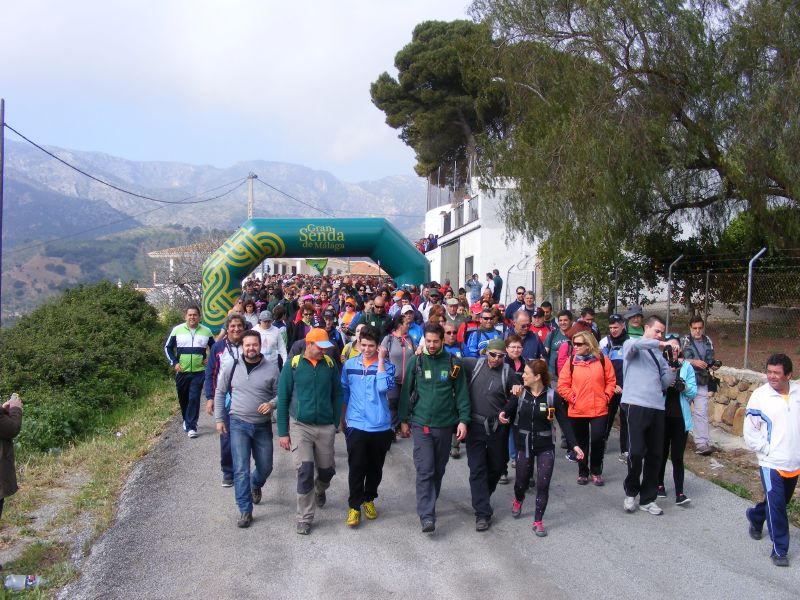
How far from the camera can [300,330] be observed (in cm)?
1038

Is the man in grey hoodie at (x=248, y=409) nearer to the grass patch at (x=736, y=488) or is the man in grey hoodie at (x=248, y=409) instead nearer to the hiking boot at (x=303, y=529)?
the hiking boot at (x=303, y=529)

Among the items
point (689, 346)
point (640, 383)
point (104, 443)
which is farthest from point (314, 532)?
point (104, 443)

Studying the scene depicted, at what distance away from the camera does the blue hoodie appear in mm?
5898

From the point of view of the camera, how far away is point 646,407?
241 inches

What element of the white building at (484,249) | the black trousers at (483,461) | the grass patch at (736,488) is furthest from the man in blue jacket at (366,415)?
the white building at (484,249)

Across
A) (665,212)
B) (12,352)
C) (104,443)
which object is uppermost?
(665,212)

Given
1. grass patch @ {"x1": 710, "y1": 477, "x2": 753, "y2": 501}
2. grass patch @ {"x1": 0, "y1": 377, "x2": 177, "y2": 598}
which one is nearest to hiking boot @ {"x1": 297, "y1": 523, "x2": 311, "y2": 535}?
grass patch @ {"x1": 0, "y1": 377, "x2": 177, "y2": 598}

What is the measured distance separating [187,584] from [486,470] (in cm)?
246

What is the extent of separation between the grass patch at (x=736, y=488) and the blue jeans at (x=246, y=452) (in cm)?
452

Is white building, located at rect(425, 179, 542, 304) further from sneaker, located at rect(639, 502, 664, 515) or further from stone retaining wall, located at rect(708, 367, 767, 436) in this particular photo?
sneaker, located at rect(639, 502, 664, 515)

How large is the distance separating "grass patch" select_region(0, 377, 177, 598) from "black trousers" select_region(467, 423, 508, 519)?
3.07 m

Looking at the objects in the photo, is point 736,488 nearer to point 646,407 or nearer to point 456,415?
point 646,407

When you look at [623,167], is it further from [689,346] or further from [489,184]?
[689,346]

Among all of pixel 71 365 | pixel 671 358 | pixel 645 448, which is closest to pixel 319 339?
pixel 645 448
